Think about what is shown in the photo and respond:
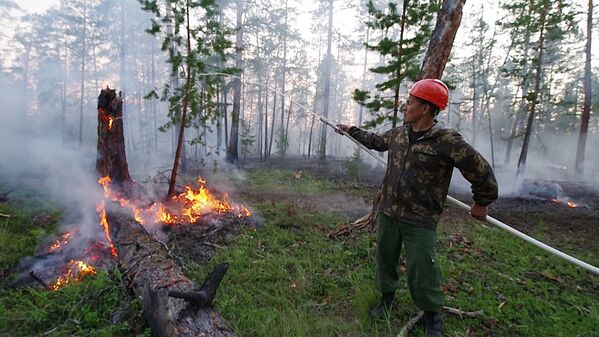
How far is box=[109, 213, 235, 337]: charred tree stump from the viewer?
2695 mm

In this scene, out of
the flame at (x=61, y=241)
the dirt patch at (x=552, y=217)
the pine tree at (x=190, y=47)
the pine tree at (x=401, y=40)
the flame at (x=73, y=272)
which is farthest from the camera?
the dirt patch at (x=552, y=217)

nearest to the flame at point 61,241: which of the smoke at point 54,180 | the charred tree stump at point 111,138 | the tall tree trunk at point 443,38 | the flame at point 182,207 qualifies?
the smoke at point 54,180

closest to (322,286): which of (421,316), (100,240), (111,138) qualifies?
(421,316)

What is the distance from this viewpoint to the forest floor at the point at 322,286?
132 inches

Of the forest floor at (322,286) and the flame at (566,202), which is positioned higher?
the flame at (566,202)

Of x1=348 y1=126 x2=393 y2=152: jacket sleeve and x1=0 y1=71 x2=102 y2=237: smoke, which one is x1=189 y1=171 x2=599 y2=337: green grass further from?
x1=0 y1=71 x2=102 y2=237: smoke

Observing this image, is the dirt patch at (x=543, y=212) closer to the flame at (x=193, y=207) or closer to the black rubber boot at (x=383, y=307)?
the flame at (x=193, y=207)

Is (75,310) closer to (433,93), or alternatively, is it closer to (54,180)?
(433,93)

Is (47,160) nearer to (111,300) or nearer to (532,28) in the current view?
(111,300)

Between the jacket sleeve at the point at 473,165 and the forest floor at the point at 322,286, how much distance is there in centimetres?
166

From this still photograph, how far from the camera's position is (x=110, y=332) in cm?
305

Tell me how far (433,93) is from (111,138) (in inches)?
259

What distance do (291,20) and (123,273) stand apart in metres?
29.4

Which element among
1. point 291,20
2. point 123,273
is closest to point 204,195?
point 123,273
